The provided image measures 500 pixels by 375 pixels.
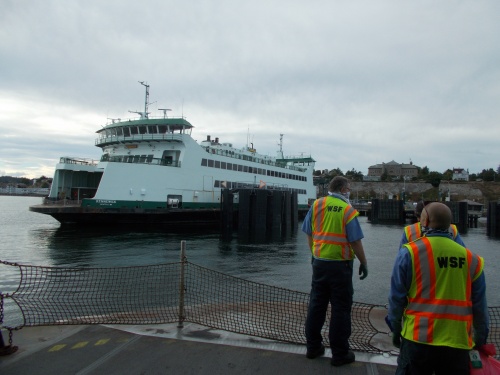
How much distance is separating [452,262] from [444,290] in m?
0.17

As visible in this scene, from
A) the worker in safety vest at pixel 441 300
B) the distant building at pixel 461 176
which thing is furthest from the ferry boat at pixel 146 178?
the distant building at pixel 461 176

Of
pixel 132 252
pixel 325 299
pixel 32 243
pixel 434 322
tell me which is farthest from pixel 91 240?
pixel 434 322

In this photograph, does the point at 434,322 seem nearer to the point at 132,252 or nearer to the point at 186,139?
the point at 132,252

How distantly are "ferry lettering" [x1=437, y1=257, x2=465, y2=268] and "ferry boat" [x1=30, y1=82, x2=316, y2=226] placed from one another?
23.0 metres

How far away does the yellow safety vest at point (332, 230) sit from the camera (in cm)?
330

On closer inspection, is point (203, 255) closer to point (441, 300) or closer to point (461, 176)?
point (441, 300)

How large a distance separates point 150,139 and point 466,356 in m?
27.0

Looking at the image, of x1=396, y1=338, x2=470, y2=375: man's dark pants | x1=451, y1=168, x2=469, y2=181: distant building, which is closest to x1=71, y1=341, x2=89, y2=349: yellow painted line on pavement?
x1=396, y1=338, x2=470, y2=375: man's dark pants

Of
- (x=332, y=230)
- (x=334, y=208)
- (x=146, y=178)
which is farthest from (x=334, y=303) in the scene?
(x=146, y=178)

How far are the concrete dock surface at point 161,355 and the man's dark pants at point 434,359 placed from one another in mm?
997

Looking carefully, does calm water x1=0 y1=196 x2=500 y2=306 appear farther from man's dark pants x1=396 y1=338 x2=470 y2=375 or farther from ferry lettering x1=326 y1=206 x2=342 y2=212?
man's dark pants x1=396 y1=338 x2=470 y2=375

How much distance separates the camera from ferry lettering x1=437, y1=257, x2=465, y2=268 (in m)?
2.07

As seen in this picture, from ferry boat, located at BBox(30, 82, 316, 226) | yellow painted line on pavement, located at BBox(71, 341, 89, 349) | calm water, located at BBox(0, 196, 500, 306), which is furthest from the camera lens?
ferry boat, located at BBox(30, 82, 316, 226)

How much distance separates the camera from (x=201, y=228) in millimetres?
28438
